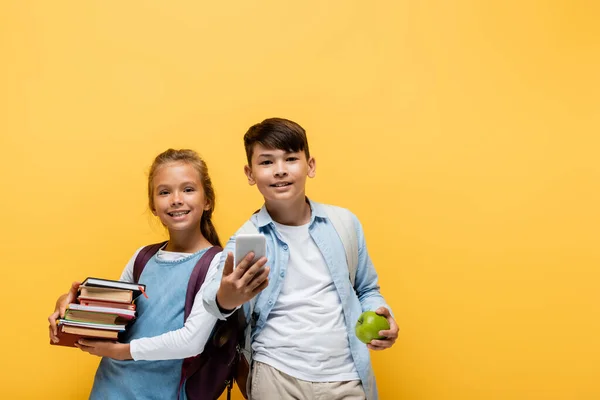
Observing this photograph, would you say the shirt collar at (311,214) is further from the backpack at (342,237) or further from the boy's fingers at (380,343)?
the boy's fingers at (380,343)

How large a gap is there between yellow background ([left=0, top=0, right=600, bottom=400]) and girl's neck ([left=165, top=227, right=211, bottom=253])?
44 centimetres

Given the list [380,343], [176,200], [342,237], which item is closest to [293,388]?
[380,343]

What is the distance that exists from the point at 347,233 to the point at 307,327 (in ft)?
1.23

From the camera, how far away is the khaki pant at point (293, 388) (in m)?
1.90

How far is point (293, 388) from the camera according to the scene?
1907 mm

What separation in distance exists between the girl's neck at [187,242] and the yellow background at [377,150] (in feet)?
1.45

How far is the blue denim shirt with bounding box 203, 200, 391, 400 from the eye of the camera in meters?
2.00

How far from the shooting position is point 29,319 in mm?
2682

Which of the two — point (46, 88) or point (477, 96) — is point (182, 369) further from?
point (477, 96)

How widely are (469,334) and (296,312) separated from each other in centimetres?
108

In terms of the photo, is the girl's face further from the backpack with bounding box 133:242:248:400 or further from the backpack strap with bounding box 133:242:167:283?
the backpack with bounding box 133:242:248:400

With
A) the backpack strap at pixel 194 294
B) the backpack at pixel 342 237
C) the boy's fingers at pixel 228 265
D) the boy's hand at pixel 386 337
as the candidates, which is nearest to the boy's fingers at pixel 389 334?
the boy's hand at pixel 386 337

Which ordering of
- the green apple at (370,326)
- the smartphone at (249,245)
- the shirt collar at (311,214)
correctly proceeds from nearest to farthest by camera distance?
1. the smartphone at (249,245)
2. the green apple at (370,326)
3. the shirt collar at (311,214)

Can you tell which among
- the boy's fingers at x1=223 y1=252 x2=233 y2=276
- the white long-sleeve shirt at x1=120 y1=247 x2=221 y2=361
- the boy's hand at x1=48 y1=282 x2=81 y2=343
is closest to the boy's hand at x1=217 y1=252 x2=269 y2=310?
the boy's fingers at x1=223 y1=252 x2=233 y2=276
